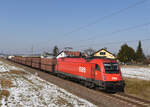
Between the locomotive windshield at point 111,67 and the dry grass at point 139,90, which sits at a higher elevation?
the locomotive windshield at point 111,67

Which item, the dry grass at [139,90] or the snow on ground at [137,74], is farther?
the snow on ground at [137,74]

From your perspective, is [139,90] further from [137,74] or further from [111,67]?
[137,74]

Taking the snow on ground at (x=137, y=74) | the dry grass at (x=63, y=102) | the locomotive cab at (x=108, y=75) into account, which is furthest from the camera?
the snow on ground at (x=137, y=74)

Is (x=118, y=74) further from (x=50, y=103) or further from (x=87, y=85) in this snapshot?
(x=50, y=103)

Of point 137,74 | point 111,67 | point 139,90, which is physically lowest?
point 139,90

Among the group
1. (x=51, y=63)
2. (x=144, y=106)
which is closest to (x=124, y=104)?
(x=144, y=106)

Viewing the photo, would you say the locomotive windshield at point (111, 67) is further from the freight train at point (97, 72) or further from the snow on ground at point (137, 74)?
the snow on ground at point (137, 74)

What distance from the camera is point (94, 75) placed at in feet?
56.2

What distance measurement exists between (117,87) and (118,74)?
4.00ft

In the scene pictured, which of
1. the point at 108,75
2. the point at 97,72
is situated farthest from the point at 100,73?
the point at 108,75

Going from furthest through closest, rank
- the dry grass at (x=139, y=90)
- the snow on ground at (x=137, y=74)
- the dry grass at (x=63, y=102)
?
the snow on ground at (x=137, y=74)
the dry grass at (x=139, y=90)
the dry grass at (x=63, y=102)

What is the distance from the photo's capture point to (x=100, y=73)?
53.3ft

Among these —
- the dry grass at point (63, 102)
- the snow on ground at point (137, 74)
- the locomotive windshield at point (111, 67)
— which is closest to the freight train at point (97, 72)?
the locomotive windshield at point (111, 67)

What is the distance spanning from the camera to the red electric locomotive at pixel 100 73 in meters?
15.8
